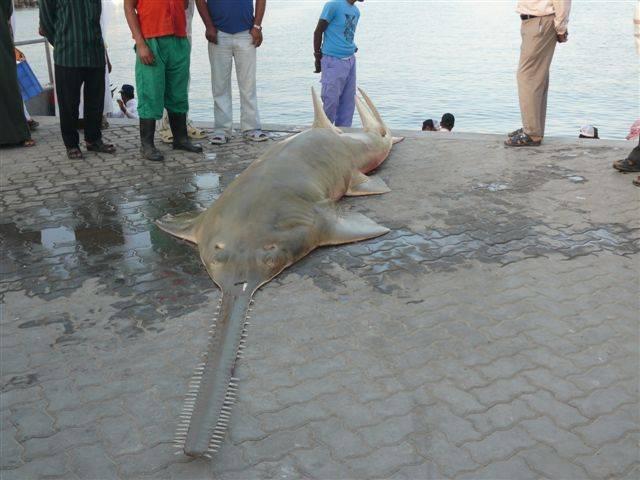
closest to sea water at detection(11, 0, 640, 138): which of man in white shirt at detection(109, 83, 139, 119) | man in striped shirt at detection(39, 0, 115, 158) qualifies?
man in white shirt at detection(109, 83, 139, 119)

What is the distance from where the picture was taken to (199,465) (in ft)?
9.48

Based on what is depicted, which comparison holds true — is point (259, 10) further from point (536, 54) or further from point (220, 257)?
point (220, 257)

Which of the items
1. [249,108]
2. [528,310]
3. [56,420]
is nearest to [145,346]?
[56,420]

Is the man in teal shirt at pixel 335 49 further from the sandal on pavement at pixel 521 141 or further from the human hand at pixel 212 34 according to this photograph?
the sandal on pavement at pixel 521 141

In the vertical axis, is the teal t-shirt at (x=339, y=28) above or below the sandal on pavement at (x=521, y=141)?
above

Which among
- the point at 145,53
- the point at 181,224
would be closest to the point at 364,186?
the point at 181,224

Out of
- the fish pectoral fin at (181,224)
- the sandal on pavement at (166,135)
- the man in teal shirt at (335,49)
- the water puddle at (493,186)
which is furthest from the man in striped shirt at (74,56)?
the water puddle at (493,186)

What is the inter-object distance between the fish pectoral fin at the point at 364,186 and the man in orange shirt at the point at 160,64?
6.81 feet

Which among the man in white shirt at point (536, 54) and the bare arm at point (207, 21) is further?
the bare arm at point (207, 21)

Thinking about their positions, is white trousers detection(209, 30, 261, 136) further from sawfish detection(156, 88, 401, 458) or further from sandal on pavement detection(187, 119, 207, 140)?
sawfish detection(156, 88, 401, 458)

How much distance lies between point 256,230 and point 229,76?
12.6 ft

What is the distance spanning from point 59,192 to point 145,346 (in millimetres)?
2933

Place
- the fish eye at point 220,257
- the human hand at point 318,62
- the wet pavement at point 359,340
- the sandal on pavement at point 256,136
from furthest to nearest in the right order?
the human hand at point 318,62
the sandal on pavement at point 256,136
the fish eye at point 220,257
the wet pavement at point 359,340

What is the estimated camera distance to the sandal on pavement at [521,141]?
730 cm
